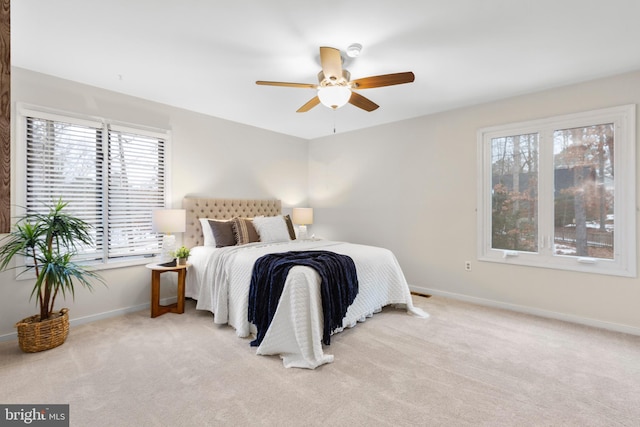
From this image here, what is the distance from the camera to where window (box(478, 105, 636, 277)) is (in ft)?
9.73

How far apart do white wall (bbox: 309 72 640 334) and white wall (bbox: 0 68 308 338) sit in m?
0.84

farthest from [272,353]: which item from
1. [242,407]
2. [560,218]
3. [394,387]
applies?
[560,218]

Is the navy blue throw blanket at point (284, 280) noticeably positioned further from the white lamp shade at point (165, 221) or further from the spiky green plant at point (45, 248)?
the spiky green plant at point (45, 248)

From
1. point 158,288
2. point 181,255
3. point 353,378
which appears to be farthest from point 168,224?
point 353,378

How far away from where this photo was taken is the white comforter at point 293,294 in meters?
2.40

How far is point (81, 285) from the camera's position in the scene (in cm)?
317

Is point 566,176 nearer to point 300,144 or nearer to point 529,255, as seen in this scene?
point 529,255

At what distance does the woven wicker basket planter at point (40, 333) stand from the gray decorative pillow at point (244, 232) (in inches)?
72.9

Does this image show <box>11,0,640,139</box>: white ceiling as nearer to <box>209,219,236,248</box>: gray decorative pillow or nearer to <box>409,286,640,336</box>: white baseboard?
<box>209,219,236,248</box>: gray decorative pillow

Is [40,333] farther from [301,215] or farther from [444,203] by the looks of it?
[444,203]

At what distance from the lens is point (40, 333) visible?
8.23 ft

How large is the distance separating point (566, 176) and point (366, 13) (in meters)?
2.86

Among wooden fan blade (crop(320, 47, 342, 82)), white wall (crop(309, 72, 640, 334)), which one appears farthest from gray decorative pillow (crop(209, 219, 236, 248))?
wooden fan blade (crop(320, 47, 342, 82))

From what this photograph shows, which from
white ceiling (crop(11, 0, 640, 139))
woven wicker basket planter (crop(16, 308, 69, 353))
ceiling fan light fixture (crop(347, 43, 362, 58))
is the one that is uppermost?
white ceiling (crop(11, 0, 640, 139))
